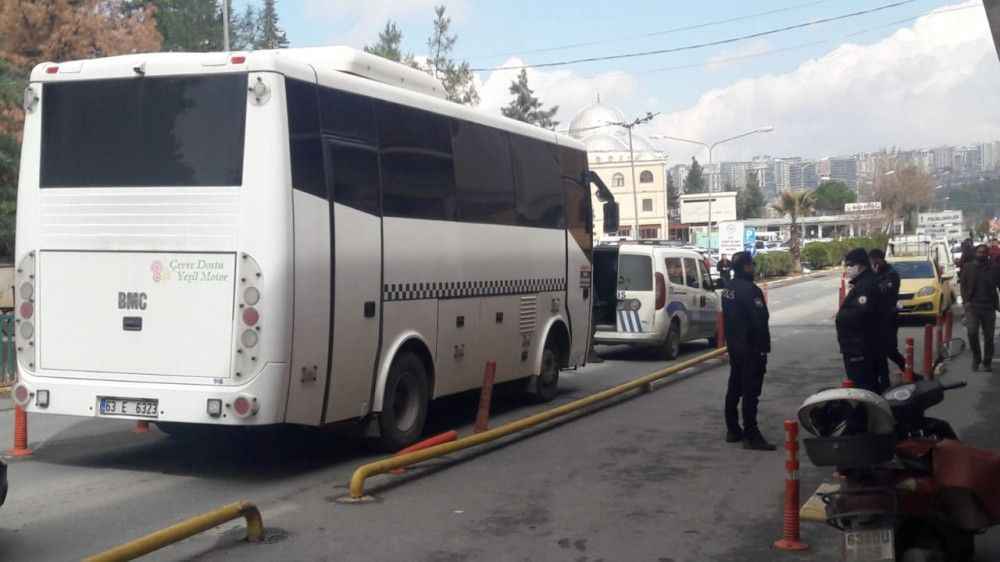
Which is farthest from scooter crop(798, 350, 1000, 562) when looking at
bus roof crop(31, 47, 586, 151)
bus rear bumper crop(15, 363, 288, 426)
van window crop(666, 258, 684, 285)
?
van window crop(666, 258, 684, 285)

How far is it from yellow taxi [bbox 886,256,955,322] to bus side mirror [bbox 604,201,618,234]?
12.8 metres

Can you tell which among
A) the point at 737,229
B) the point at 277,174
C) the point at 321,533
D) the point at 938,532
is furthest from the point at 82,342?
the point at 737,229

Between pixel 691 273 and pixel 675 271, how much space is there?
81 cm

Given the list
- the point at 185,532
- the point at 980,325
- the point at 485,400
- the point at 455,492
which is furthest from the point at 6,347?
the point at 980,325

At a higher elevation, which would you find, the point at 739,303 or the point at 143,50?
the point at 143,50

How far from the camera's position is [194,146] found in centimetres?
895

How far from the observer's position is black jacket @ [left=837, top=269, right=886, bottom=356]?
34.9ft

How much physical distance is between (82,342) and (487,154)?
4.90m

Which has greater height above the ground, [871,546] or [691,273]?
[691,273]

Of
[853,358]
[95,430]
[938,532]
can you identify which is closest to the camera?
[938,532]

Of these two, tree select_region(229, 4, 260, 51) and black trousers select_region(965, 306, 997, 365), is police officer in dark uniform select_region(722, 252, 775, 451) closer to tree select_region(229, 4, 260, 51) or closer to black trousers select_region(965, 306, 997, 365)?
black trousers select_region(965, 306, 997, 365)

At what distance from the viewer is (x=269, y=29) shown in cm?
7194

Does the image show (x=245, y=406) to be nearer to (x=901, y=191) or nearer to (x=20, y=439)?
(x=20, y=439)

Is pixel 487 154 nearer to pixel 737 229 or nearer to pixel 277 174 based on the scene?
pixel 277 174
